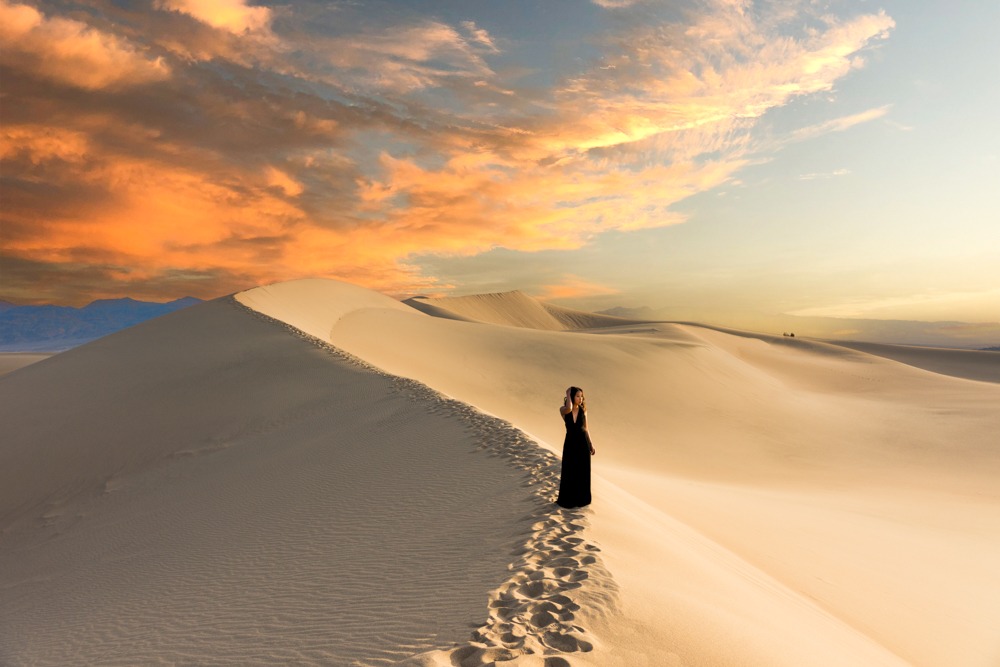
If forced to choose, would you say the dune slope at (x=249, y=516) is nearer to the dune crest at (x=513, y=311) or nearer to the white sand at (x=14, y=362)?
the white sand at (x=14, y=362)

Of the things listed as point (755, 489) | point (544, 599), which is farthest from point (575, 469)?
point (755, 489)

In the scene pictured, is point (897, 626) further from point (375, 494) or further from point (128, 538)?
point (128, 538)

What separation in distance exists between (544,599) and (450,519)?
2.81 metres

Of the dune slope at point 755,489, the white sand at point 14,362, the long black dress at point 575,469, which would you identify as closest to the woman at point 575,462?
the long black dress at point 575,469

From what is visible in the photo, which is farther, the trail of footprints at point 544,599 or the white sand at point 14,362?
the white sand at point 14,362

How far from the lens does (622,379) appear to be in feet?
88.7

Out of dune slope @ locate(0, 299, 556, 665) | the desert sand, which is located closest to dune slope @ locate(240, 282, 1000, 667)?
the desert sand

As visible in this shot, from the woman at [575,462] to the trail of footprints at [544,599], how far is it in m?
0.16

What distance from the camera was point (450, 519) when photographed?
7473 millimetres

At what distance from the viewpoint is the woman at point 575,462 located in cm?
737

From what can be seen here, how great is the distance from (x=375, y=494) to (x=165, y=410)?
1154 cm

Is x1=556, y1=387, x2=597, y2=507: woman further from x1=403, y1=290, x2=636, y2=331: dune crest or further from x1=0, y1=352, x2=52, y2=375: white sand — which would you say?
x1=403, y1=290, x2=636, y2=331: dune crest

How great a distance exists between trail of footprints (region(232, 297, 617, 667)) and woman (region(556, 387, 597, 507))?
6.2 inches

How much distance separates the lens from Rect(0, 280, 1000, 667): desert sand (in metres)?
4.97
